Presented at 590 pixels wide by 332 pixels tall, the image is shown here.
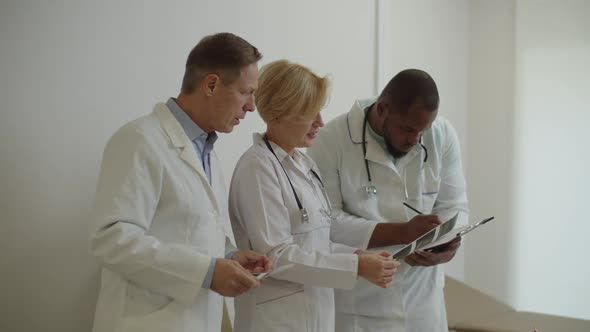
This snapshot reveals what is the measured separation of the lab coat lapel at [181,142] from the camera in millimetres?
1639

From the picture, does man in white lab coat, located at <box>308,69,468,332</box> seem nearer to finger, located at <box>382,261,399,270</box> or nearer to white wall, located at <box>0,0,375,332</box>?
finger, located at <box>382,261,399,270</box>

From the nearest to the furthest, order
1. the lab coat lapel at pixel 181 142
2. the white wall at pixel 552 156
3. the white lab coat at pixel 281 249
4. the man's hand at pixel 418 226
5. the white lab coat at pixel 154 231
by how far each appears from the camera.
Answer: the white lab coat at pixel 154 231 < the lab coat lapel at pixel 181 142 < the white lab coat at pixel 281 249 < the man's hand at pixel 418 226 < the white wall at pixel 552 156

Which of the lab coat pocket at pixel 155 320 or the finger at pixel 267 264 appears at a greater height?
the finger at pixel 267 264

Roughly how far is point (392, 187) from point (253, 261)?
2.43ft

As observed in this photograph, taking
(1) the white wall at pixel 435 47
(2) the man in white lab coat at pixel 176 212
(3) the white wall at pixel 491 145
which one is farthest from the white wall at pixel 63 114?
(3) the white wall at pixel 491 145

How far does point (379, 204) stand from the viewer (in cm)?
231

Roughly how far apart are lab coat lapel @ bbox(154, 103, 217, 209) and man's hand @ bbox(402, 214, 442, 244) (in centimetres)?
73

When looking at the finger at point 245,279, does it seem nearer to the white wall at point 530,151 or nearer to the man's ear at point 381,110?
the man's ear at point 381,110

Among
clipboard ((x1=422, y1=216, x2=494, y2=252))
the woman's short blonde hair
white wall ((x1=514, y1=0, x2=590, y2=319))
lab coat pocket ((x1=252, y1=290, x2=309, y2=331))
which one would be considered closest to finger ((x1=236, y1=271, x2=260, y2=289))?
lab coat pocket ((x1=252, y1=290, x2=309, y2=331))

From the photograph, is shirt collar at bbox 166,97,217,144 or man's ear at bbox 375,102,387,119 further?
man's ear at bbox 375,102,387,119

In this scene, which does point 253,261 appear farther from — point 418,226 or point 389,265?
point 418,226

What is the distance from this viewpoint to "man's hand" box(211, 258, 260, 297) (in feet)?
5.05

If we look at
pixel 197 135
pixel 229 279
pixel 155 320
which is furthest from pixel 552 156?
pixel 155 320

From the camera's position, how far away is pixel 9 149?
189 centimetres
